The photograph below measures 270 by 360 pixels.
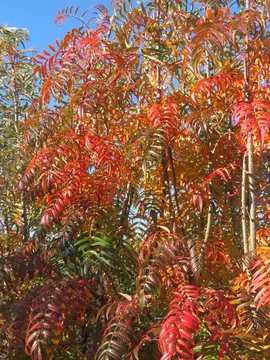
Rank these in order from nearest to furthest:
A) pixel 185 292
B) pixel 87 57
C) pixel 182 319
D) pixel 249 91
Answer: pixel 182 319 → pixel 185 292 → pixel 249 91 → pixel 87 57

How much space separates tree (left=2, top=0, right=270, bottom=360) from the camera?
5.79 feet

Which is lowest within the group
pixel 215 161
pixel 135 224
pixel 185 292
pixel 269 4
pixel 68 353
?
pixel 68 353

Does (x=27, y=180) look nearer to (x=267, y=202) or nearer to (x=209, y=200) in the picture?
(x=209, y=200)

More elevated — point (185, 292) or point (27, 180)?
point (27, 180)

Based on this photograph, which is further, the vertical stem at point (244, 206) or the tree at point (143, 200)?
the vertical stem at point (244, 206)

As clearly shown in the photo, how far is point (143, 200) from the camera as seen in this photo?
2.25 metres

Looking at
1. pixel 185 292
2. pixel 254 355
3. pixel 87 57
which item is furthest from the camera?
pixel 87 57

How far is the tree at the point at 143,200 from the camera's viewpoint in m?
1.76

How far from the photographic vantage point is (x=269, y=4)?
1.71m

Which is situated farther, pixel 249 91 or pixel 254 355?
pixel 249 91

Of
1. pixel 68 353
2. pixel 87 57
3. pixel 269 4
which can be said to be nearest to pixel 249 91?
pixel 269 4

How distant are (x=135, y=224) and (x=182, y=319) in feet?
2.68

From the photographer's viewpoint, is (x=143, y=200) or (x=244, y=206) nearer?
(x=244, y=206)

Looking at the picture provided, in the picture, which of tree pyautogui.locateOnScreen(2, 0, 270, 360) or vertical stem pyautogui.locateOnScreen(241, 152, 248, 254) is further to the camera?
vertical stem pyautogui.locateOnScreen(241, 152, 248, 254)
